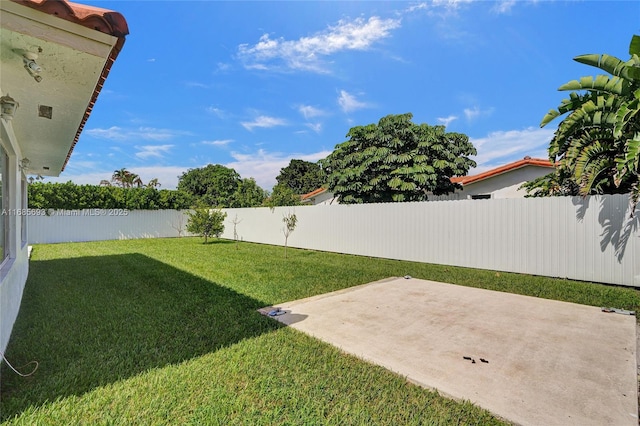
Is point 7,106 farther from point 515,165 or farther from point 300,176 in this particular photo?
point 300,176

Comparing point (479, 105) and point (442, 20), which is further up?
point (442, 20)

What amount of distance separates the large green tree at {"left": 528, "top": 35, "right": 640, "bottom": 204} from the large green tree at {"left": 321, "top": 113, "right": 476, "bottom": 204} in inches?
308

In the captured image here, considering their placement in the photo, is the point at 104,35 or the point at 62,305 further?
the point at 62,305

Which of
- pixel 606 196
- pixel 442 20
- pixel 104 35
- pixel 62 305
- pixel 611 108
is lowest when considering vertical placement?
pixel 62 305

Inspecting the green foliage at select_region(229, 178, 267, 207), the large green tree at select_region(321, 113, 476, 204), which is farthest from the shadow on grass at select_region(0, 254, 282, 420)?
the green foliage at select_region(229, 178, 267, 207)

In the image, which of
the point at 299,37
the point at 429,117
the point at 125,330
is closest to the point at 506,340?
the point at 125,330

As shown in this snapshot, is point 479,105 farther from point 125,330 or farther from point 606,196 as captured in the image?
point 125,330

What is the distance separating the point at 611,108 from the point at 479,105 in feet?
21.9

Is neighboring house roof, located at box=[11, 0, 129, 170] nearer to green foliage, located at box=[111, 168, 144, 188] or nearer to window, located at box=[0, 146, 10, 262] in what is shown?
window, located at box=[0, 146, 10, 262]

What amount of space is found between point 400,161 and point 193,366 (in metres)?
14.0

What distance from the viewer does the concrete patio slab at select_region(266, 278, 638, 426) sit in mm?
2410

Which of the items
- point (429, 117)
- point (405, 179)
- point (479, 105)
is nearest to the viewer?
point (479, 105)

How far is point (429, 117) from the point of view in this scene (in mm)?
16234

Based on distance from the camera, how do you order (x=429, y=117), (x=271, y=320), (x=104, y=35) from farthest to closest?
(x=429, y=117), (x=271, y=320), (x=104, y=35)
